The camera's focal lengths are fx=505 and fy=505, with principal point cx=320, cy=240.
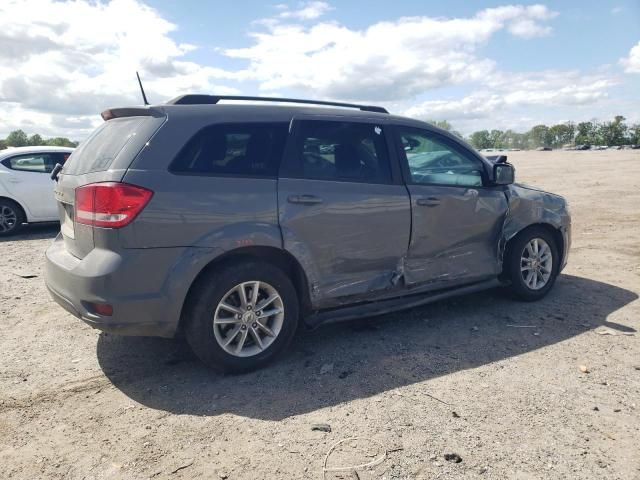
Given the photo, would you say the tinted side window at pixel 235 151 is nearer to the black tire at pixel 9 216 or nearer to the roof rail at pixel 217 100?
the roof rail at pixel 217 100

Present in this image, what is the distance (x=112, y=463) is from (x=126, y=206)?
149 cm

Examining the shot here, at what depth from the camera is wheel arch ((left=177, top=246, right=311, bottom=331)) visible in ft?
11.4

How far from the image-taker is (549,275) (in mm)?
5320

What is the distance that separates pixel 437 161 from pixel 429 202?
1.61 feet

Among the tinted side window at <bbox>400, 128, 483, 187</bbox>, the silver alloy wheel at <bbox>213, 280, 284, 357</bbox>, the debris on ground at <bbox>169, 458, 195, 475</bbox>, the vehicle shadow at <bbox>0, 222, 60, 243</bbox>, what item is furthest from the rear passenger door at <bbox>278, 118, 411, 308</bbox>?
the vehicle shadow at <bbox>0, 222, 60, 243</bbox>

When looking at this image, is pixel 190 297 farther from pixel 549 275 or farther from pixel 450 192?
pixel 549 275

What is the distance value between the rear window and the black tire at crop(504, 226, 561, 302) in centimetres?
A: 367

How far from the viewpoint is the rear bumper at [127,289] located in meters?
3.20

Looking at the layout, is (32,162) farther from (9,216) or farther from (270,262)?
(270,262)

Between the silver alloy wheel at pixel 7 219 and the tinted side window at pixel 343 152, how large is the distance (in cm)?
768

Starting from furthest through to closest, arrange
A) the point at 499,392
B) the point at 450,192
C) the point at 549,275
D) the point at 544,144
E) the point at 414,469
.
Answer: the point at 544,144
the point at 549,275
the point at 450,192
the point at 499,392
the point at 414,469

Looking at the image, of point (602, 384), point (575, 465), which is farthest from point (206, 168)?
point (602, 384)

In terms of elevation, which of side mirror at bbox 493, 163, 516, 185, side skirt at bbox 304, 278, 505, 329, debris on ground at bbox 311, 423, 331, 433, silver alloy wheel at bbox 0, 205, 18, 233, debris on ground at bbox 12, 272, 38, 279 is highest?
side mirror at bbox 493, 163, 516, 185

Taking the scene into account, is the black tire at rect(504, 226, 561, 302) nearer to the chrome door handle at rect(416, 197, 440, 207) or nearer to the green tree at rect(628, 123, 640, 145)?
the chrome door handle at rect(416, 197, 440, 207)
